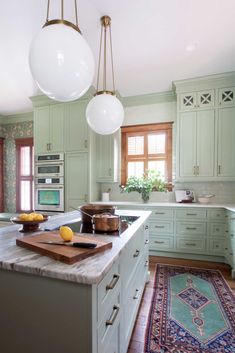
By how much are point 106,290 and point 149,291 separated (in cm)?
164

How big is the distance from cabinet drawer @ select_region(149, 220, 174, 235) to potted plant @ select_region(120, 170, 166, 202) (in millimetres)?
487

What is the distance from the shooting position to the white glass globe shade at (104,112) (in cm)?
183

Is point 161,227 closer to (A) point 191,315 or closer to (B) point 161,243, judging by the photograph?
(B) point 161,243

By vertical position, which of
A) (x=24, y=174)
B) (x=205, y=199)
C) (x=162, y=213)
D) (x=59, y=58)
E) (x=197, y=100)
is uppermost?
(x=197, y=100)

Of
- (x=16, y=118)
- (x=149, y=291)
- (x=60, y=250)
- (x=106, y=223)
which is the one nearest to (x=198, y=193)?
(x=149, y=291)

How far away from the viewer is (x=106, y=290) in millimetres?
915

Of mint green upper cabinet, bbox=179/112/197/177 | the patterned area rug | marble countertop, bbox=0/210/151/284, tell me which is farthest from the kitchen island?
mint green upper cabinet, bbox=179/112/197/177

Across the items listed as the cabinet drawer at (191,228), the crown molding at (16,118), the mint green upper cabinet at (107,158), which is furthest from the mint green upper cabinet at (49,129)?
the cabinet drawer at (191,228)

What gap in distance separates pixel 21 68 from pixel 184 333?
370 cm

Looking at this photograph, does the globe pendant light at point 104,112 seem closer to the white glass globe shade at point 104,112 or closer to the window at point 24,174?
the white glass globe shade at point 104,112

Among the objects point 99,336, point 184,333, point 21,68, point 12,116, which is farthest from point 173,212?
point 12,116

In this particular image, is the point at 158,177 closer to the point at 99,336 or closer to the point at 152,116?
the point at 152,116

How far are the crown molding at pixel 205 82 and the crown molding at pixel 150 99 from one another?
0.29 m

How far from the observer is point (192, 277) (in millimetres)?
2602
